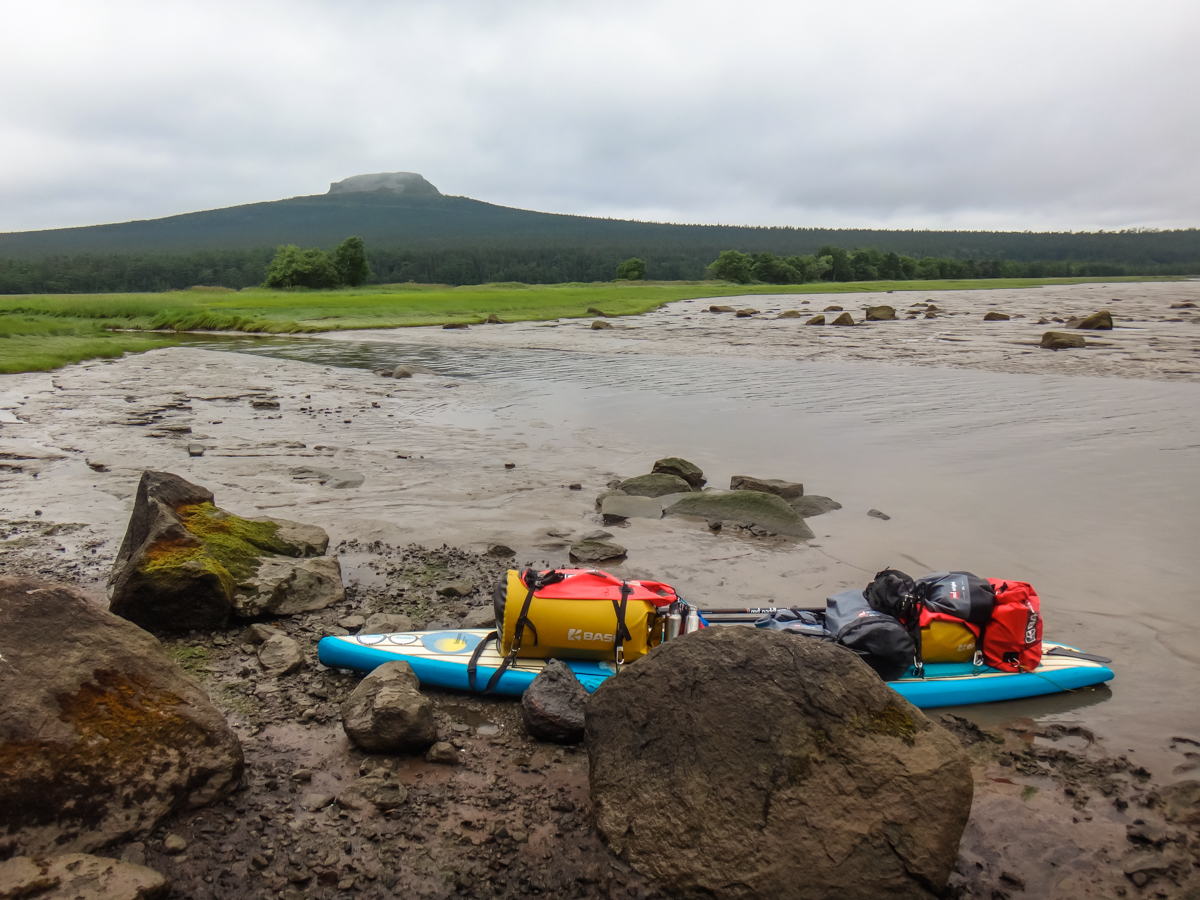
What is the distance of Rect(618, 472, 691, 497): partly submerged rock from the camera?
33.6 feet

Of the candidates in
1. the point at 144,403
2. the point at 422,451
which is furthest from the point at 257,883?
the point at 144,403

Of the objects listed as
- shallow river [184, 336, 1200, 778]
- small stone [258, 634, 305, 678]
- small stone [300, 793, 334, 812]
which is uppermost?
small stone [258, 634, 305, 678]

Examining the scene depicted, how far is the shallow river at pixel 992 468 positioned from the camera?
6367 millimetres

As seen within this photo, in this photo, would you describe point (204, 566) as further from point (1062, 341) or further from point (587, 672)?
point (1062, 341)

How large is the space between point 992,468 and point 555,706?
9534 mm

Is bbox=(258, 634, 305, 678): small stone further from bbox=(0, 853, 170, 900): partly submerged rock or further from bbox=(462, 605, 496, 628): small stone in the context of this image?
bbox=(0, 853, 170, 900): partly submerged rock

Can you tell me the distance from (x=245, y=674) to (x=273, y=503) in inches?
187

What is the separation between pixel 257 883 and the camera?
3574 mm

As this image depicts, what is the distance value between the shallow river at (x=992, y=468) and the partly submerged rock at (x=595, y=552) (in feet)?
5.99

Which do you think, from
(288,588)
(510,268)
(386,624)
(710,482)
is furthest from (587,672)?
(510,268)

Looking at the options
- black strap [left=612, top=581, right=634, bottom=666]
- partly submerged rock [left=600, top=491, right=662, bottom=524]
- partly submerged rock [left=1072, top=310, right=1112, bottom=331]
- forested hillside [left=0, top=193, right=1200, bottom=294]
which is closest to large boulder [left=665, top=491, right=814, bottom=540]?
partly submerged rock [left=600, top=491, right=662, bottom=524]

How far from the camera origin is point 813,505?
9.88 metres

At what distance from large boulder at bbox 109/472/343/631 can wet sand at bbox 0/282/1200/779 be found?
912mm

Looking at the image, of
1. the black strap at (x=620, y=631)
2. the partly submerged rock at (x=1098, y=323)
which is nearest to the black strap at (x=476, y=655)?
the black strap at (x=620, y=631)
